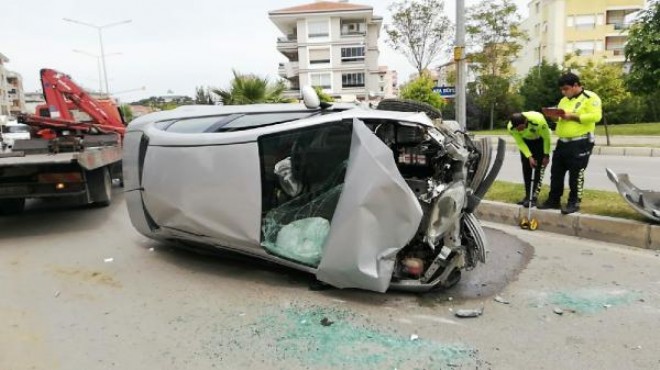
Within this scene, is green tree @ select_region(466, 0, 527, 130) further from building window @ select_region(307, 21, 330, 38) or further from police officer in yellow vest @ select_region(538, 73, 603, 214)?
police officer in yellow vest @ select_region(538, 73, 603, 214)

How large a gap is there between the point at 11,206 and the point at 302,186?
5.84 meters

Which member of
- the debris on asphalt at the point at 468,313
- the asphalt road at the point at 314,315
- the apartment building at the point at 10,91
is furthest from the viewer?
the apartment building at the point at 10,91

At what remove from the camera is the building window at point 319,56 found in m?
50.0

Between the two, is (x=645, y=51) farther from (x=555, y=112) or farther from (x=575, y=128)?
(x=555, y=112)

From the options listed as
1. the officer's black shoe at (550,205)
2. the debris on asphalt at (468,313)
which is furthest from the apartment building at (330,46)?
the debris on asphalt at (468,313)

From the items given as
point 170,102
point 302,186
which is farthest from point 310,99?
point 170,102

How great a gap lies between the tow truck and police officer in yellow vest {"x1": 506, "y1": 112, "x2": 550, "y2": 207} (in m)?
5.40

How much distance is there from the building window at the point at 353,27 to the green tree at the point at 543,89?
2262 centimetres

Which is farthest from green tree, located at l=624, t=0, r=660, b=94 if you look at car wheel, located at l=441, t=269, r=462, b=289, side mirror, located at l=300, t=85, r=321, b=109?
side mirror, located at l=300, t=85, r=321, b=109

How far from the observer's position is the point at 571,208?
5523 millimetres

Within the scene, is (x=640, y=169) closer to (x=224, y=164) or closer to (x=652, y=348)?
(x=652, y=348)

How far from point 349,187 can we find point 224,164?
1.12 meters

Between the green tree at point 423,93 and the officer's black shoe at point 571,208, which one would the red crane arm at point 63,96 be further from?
the green tree at point 423,93

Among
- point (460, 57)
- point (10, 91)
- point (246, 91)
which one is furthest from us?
point (10, 91)
